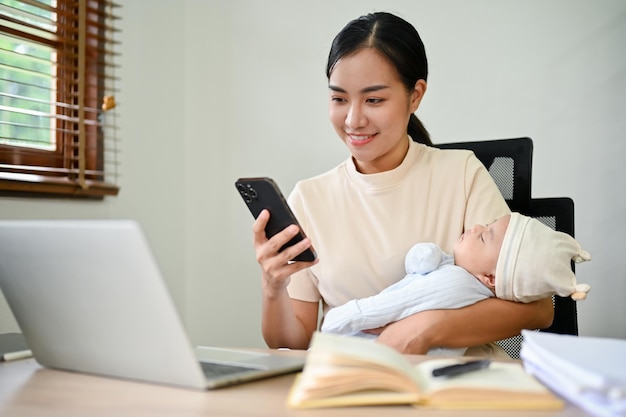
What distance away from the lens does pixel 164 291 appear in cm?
76

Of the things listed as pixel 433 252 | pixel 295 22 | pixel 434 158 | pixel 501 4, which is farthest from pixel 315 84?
pixel 433 252

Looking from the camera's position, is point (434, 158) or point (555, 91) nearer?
point (434, 158)

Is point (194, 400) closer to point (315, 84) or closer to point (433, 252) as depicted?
point (433, 252)

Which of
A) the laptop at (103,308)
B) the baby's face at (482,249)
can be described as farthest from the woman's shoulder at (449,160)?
the laptop at (103,308)

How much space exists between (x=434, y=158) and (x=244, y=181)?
0.65 meters

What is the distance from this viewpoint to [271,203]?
1223 millimetres

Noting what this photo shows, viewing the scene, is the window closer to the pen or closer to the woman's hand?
the woman's hand

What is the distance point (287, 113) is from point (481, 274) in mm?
1672

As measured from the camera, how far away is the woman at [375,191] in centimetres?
161

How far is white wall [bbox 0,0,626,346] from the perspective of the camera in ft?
7.63

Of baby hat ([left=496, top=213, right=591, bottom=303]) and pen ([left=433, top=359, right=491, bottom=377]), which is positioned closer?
pen ([left=433, top=359, right=491, bottom=377])

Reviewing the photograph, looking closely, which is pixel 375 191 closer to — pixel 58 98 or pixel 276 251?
pixel 276 251

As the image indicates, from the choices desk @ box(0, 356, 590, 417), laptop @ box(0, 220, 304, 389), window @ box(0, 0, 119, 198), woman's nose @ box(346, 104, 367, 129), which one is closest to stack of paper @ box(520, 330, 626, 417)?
desk @ box(0, 356, 590, 417)

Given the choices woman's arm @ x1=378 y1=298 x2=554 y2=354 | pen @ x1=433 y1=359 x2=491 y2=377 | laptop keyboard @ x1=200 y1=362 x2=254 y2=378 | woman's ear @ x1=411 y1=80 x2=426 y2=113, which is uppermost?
woman's ear @ x1=411 y1=80 x2=426 y2=113
